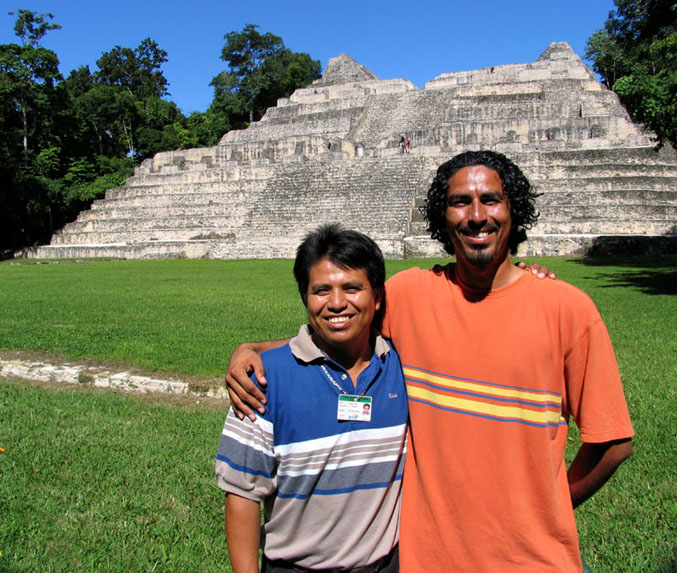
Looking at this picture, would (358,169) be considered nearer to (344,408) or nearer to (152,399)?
(152,399)

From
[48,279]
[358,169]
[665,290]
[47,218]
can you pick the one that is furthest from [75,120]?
[665,290]

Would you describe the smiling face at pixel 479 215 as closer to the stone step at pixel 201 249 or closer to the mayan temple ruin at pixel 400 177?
the mayan temple ruin at pixel 400 177

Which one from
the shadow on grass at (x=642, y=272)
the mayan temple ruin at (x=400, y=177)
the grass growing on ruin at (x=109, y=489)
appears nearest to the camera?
the grass growing on ruin at (x=109, y=489)

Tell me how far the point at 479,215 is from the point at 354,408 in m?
0.70

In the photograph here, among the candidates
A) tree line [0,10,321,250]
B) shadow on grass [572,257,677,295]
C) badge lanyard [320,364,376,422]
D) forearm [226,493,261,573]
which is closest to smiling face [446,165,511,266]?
badge lanyard [320,364,376,422]

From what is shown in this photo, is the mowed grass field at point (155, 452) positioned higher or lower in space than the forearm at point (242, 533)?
lower

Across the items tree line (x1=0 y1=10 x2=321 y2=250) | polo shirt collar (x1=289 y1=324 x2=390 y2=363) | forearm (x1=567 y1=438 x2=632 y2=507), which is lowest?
forearm (x1=567 y1=438 x2=632 y2=507)

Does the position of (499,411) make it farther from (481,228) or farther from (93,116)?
(93,116)

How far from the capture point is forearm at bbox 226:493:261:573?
1.64 m

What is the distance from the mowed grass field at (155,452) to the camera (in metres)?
2.60

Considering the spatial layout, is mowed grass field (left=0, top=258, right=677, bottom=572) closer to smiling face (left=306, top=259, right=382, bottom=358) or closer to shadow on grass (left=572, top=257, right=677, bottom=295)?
smiling face (left=306, top=259, right=382, bottom=358)

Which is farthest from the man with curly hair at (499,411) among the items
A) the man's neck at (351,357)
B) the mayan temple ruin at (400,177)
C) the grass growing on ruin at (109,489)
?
the mayan temple ruin at (400,177)

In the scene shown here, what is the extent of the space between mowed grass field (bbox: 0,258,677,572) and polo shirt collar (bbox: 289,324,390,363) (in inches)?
52.0

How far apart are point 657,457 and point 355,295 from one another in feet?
8.29
